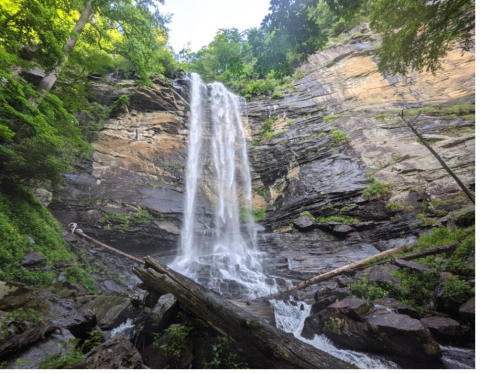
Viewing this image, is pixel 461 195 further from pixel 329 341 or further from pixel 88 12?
pixel 88 12

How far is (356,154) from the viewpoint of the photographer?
14273 mm

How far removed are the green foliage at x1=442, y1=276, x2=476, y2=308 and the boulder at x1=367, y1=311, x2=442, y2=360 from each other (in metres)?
1.06

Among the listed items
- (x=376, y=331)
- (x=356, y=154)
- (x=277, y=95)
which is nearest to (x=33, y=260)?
(x=376, y=331)

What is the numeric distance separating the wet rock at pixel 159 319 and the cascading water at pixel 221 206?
421cm

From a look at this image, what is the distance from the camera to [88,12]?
27.1 feet

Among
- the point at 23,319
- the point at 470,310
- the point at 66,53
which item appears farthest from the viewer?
the point at 66,53

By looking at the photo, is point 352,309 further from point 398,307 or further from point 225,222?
point 225,222

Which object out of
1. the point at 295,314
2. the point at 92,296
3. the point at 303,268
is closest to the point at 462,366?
the point at 295,314

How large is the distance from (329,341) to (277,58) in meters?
6.86

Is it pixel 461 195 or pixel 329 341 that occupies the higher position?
pixel 461 195

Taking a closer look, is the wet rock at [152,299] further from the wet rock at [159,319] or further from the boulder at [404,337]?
the boulder at [404,337]

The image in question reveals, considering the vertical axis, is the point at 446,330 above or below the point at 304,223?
below

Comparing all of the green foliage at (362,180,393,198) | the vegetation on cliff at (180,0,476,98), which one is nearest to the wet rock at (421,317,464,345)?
the vegetation on cliff at (180,0,476,98)

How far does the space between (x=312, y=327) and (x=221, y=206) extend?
37.7 ft
